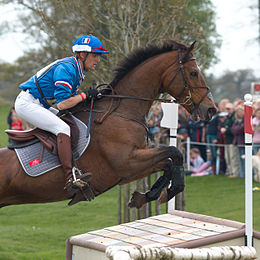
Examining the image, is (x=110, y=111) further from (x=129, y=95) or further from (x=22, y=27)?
(x=22, y=27)

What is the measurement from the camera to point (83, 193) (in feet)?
15.7

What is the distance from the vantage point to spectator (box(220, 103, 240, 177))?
11.1 metres

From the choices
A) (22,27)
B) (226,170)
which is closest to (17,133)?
(226,170)

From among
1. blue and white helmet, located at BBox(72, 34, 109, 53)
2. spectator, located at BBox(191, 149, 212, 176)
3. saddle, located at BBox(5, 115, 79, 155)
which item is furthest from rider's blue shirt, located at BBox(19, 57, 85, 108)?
spectator, located at BBox(191, 149, 212, 176)

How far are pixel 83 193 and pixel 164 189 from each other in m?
0.89

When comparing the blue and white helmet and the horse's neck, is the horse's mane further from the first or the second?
the blue and white helmet

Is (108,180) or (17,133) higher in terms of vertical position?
(17,133)

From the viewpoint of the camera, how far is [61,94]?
4723mm

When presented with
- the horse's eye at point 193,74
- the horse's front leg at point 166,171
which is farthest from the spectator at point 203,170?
the horse's eye at point 193,74

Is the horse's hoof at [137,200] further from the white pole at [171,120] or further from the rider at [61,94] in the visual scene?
the white pole at [171,120]

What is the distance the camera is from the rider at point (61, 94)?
470 centimetres

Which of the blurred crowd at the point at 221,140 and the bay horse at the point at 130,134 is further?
the blurred crowd at the point at 221,140

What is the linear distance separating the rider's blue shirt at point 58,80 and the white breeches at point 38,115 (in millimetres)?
77

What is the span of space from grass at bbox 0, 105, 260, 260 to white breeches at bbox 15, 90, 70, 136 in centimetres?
191
